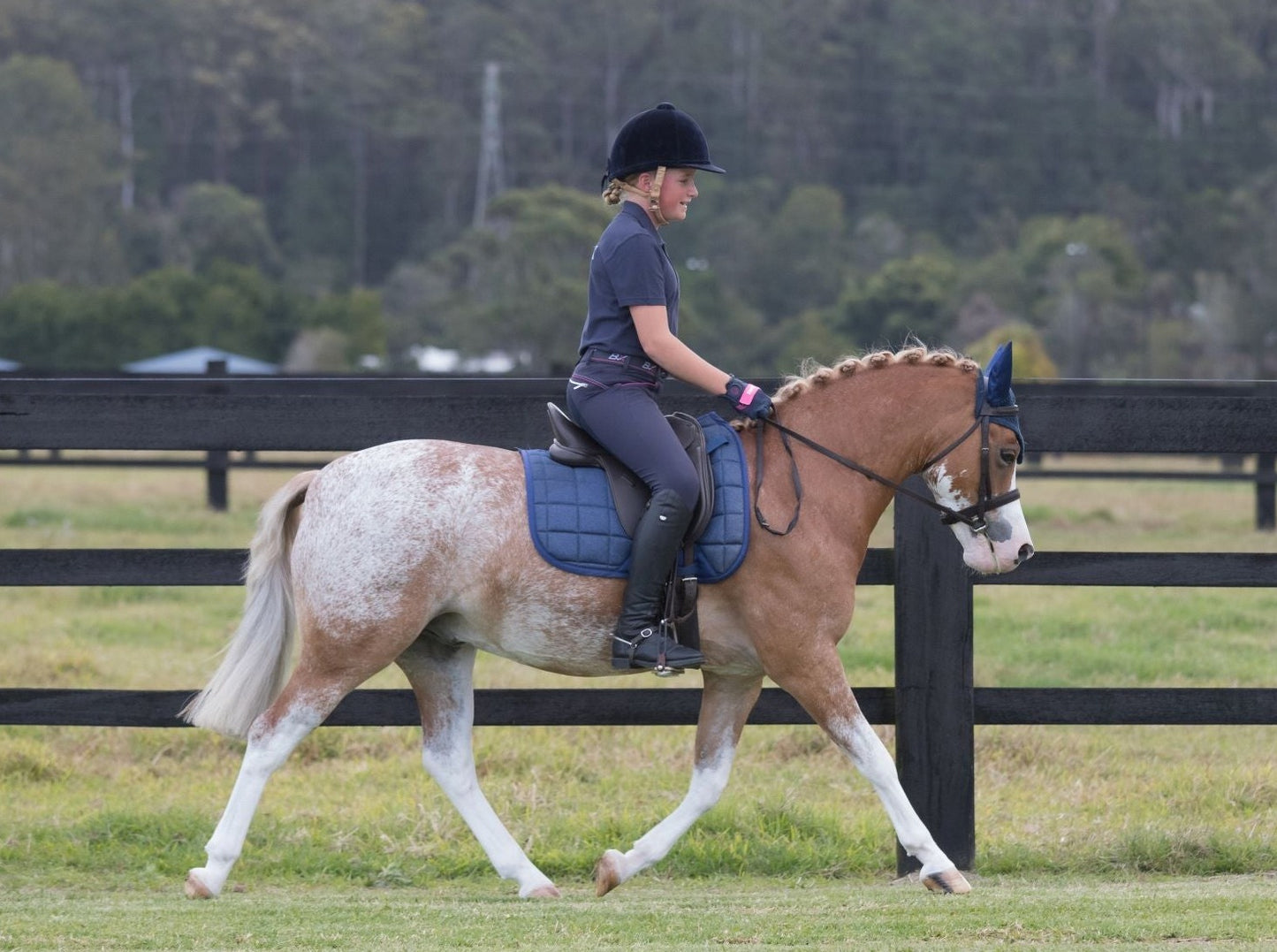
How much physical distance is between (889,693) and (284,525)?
2.28 meters

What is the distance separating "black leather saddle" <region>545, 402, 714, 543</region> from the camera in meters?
5.77

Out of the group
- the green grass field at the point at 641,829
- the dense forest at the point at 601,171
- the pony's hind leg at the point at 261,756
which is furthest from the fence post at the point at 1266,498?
the dense forest at the point at 601,171

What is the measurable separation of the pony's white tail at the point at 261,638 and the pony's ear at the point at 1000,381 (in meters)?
2.23

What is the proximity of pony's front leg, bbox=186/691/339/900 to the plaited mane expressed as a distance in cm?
173

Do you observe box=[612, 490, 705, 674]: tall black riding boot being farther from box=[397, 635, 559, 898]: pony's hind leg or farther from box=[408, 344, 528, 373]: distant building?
box=[408, 344, 528, 373]: distant building

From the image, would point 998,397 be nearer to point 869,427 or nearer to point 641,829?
point 869,427

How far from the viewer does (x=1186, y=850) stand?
658 cm

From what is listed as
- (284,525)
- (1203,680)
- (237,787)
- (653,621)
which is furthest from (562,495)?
(1203,680)

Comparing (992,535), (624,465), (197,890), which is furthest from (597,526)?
(197,890)

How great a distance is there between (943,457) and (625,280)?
1.21 meters

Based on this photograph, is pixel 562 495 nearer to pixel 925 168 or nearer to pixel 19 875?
pixel 19 875

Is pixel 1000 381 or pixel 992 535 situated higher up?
pixel 1000 381

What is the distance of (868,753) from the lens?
5754 millimetres

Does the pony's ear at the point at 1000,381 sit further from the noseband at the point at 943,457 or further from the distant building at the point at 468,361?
the distant building at the point at 468,361
